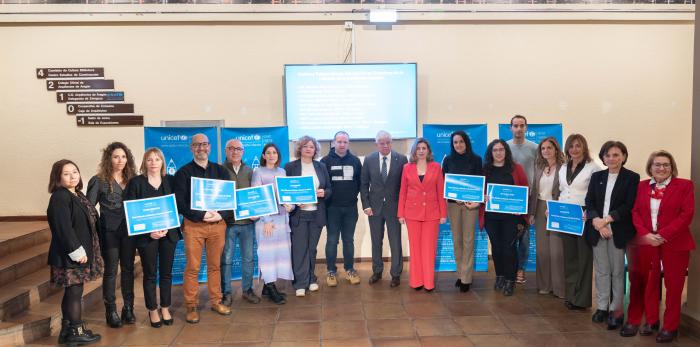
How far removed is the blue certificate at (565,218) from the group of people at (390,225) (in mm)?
76

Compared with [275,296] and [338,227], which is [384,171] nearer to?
[338,227]

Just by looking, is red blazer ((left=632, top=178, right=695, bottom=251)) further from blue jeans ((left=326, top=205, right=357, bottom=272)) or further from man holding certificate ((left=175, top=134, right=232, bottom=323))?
man holding certificate ((left=175, top=134, right=232, bottom=323))

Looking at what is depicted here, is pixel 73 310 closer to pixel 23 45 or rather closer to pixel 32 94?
pixel 32 94

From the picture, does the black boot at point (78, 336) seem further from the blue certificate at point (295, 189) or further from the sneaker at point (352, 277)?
the sneaker at point (352, 277)

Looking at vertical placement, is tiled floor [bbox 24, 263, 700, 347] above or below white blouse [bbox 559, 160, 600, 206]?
below

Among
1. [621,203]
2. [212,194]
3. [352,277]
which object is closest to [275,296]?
[352,277]

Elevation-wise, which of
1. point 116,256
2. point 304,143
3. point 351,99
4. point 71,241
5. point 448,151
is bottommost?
point 116,256

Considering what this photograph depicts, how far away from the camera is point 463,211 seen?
4613mm

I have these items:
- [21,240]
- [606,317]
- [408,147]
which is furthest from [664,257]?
[21,240]

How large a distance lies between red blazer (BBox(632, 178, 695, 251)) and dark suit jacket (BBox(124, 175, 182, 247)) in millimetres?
3452

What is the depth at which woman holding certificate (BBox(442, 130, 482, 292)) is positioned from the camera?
455cm

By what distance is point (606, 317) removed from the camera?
3.82m

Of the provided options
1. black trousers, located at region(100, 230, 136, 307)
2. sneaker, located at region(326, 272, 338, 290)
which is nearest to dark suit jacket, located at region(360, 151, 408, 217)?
sneaker, located at region(326, 272, 338, 290)

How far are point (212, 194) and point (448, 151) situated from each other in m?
2.70
